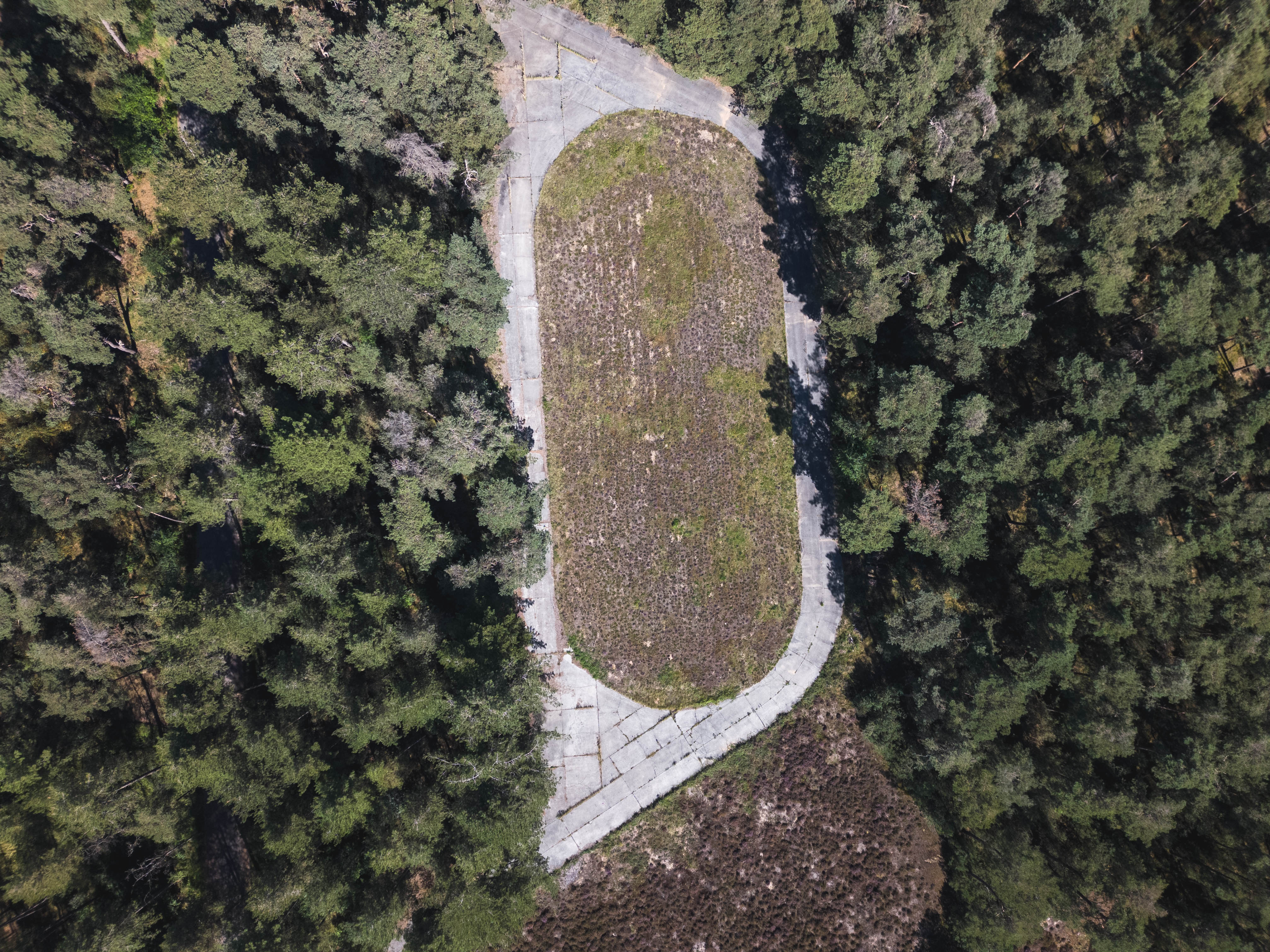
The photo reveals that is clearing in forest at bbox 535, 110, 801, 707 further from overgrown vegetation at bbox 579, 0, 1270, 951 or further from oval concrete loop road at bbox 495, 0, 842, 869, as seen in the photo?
overgrown vegetation at bbox 579, 0, 1270, 951

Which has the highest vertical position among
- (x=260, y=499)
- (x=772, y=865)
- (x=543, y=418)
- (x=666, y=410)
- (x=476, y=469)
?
(x=666, y=410)

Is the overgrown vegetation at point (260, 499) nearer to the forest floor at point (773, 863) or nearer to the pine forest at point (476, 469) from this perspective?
the pine forest at point (476, 469)

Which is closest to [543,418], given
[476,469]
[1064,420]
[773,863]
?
[476,469]

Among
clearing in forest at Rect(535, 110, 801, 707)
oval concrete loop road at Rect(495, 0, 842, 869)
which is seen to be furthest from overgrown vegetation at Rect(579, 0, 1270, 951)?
clearing in forest at Rect(535, 110, 801, 707)

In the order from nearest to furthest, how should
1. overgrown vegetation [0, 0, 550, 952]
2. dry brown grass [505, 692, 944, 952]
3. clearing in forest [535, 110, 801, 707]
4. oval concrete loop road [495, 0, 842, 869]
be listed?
overgrown vegetation [0, 0, 550, 952], dry brown grass [505, 692, 944, 952], oval concrete loop road [495, 0, 842, 869], clearing in forest [535, 110, 801, 707]

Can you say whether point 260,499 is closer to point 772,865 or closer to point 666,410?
point 666,410

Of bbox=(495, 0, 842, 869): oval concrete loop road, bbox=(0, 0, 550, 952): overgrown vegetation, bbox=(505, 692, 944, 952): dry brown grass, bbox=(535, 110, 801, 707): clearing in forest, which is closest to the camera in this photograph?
bbox=(0, 0, 550, 952): overgrown vegetation

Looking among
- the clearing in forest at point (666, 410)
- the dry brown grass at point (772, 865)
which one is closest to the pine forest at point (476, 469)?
the dry brown grass at point (772, 865)
